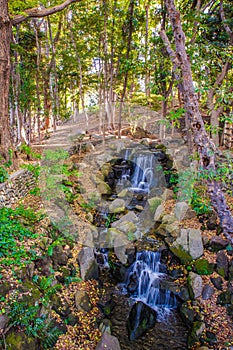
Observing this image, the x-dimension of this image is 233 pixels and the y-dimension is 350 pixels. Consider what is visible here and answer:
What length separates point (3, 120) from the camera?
7543 mm

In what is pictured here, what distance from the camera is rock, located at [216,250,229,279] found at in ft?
18.9

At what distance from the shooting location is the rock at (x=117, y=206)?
27.9ft

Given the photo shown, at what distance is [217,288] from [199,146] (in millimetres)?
3381

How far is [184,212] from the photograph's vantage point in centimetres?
731

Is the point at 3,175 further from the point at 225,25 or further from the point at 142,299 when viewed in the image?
the point at 225,25

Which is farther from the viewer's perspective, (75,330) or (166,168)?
(166,168)

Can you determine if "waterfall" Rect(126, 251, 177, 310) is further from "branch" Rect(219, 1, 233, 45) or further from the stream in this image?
"branch" Rect(219, 1, 233, 45)

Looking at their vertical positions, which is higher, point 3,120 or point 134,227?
point 3,120

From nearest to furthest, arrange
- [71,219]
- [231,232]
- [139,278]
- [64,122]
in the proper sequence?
1. [231,232]
2. [139,278]
3. [71,219]
4. [64,122]

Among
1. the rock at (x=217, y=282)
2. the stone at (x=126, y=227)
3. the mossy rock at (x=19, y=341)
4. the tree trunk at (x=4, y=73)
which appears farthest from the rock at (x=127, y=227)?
the tree trunk at (x=4, y=73)

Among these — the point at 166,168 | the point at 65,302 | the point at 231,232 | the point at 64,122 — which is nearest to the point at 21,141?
the point at 166,168

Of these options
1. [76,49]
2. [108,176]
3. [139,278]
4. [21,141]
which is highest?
[76,49]

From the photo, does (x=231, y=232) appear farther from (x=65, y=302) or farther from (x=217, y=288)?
(x=65, y=302)

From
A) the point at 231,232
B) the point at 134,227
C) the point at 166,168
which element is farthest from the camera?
the point at 166,168
